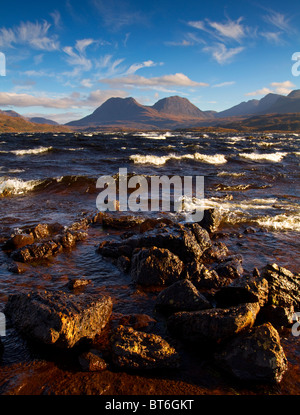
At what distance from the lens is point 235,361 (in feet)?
10.8

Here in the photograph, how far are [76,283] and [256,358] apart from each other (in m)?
3.24

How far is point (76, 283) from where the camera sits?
16.8ft

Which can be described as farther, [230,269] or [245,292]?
[230,269]

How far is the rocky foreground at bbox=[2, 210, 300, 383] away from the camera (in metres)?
3.36

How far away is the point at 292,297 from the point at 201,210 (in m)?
5.96

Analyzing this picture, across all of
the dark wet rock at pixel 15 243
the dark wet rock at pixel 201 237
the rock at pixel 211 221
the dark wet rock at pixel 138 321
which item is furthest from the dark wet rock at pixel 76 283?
the rock at pixel 211 221

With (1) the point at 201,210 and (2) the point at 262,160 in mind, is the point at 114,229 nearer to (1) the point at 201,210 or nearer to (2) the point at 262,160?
(1) the point at 201,210

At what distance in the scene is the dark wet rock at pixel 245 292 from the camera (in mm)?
4270

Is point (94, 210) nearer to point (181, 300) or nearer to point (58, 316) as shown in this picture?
point (181, 300)

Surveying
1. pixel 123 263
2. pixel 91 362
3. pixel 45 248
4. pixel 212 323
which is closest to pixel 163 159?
pixel 45 248

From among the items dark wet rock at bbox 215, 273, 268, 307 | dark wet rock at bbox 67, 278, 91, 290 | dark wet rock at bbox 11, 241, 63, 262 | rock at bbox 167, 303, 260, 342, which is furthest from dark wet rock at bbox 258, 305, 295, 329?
dark wet rock at bbox 11, 241, 63, 262

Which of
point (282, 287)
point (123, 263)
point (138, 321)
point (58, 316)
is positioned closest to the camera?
point (58, 316)

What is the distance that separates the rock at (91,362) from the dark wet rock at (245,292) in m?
2.15

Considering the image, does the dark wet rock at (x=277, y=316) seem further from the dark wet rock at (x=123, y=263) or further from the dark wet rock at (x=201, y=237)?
the dark wet rock at (x=123, y=263)
